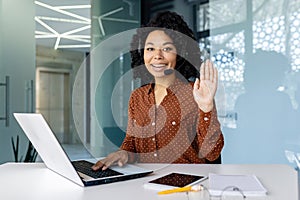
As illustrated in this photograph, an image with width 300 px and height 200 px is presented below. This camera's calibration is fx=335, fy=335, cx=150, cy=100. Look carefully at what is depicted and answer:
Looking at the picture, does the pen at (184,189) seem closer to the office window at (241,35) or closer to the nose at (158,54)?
the nose at (158,54)

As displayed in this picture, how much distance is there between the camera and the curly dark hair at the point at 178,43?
1.38 metres

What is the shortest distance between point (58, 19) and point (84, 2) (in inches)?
21.0

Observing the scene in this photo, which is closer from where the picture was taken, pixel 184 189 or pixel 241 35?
pixel 184 189

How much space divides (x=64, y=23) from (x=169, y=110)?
3720 mm

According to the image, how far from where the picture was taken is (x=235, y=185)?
77cm

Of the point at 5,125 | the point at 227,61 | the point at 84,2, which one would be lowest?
the point at 5,125

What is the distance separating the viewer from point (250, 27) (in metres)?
3.32

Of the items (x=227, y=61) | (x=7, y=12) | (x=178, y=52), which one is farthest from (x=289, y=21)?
(x=7, y=12)

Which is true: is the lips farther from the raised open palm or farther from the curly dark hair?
the raised open palm

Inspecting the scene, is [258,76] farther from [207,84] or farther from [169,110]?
[207,84]

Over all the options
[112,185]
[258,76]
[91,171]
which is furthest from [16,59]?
[112,185]

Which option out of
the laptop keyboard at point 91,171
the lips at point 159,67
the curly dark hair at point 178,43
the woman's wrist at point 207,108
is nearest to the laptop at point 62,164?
the laptop keyboard at point 91,171

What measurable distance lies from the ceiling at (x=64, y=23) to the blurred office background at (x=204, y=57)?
16 millimetres

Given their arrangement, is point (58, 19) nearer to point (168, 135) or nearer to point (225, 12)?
point (225, 12)
